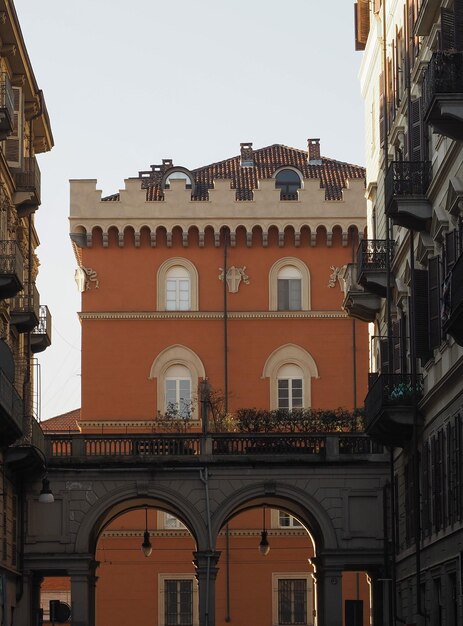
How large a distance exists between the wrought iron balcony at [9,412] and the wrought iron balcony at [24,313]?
4.45 meters

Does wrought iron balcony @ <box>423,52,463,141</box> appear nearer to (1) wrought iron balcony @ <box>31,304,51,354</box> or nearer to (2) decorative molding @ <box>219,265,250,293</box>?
(1) wrought iron balcony @ <box>31,304,51,354</box>

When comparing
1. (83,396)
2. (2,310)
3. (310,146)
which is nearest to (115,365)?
(83,396)

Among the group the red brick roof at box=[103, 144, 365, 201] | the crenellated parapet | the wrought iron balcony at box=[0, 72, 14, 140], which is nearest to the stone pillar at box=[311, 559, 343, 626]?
the wrought iron balcony at box=[0, 72, 14, 140]

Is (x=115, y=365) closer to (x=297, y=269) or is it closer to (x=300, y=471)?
(x=297, y=269)

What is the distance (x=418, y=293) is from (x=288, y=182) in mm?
31613

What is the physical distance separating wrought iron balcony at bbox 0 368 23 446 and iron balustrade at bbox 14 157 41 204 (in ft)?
21.8

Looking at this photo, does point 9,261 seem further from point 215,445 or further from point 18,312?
point 215,445

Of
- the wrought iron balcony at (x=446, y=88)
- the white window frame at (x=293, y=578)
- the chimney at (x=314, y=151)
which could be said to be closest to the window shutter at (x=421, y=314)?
the wrought iron balcony at (x=446, y=88)

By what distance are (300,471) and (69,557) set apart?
6.63 m

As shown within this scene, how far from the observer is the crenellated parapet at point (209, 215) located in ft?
209

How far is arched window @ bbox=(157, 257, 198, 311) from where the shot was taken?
6359 centimetres

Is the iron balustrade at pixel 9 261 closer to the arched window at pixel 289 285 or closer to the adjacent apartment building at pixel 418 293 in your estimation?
the adjacent apartment building at pixel 418 293

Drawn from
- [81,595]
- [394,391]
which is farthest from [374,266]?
[81,595]

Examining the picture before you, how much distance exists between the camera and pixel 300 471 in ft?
152
